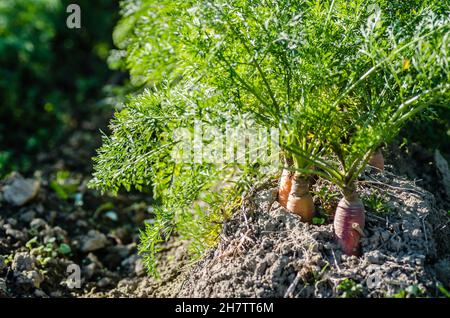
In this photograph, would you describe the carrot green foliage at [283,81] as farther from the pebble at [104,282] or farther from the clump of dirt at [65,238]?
the pebble at [104,282]

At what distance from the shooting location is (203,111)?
2.19 meters

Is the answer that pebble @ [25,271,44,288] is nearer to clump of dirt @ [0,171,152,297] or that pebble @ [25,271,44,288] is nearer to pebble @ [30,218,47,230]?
clump of dirt @ [0,171,152,297]

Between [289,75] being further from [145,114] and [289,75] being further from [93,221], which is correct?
[93,221]

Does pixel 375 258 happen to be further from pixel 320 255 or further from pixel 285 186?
pixel 285 186

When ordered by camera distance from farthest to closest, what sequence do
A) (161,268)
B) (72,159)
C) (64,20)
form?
(64,20)
(72,159)
(161,268)

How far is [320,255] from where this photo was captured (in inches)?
90.3

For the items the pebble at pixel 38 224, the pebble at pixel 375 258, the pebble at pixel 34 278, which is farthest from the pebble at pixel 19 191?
the pebble at pixel 375 258

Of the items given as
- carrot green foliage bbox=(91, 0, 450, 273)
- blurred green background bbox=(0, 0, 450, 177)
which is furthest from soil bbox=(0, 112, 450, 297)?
blurred green background bbox=(0, 0, 450, 177)

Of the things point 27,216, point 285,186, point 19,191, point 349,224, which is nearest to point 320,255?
point 349,224

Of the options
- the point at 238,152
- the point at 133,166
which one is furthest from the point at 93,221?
the point at 238,152

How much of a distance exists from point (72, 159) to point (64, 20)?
1.79 metres

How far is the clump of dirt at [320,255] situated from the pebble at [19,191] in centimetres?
127

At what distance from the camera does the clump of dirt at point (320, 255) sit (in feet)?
7.18

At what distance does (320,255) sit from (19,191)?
1903 mm
